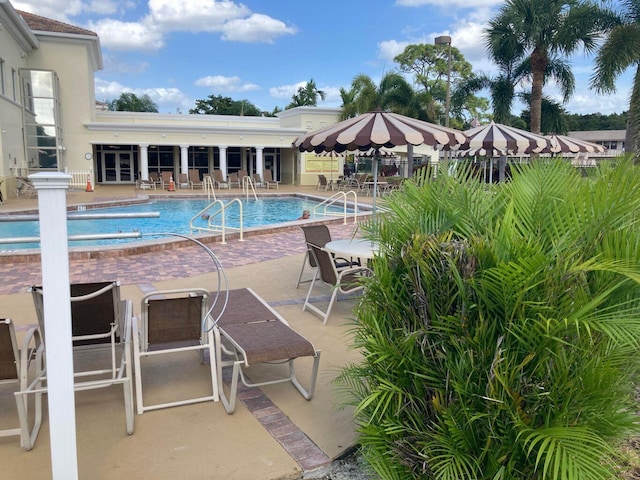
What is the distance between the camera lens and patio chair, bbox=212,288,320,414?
323 cm

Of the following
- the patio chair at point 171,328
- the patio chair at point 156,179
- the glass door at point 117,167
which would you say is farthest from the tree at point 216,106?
the patio chair at point 171,328

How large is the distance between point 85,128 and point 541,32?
69.7 ft

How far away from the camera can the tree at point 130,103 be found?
64.2 m

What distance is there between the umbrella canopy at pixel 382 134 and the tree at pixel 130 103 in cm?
6232

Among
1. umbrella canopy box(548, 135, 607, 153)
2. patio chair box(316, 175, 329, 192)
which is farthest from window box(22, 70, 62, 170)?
umbrella canopy box(548, 135, 607, 153)

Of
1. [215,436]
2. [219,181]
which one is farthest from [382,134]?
[219,181]

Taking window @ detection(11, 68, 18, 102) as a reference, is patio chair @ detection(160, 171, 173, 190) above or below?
below

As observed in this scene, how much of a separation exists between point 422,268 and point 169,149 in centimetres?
3011

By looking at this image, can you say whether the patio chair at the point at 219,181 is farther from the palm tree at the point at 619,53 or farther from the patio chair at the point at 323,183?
the palm tree at the point at 619,53

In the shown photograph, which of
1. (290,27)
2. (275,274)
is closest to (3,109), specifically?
(275,274)

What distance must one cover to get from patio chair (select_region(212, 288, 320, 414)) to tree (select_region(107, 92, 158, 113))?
213ft

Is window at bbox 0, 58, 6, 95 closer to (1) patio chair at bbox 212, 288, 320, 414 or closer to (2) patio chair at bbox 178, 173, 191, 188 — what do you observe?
(2) patio chair at bbox 178, 173, 191, 188

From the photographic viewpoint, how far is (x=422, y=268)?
2.23 meters

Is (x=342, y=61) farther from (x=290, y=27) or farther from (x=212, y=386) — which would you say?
(x=212, y=386)
